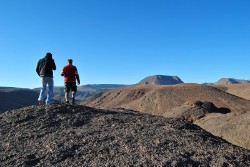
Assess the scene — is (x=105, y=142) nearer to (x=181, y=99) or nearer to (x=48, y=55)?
(x=48, y=55)

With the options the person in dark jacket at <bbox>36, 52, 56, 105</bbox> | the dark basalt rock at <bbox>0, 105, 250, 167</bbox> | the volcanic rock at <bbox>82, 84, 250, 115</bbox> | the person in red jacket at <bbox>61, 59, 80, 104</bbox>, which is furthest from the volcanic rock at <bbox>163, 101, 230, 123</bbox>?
the volcanic rock at <bbox>82, 84, 250, 115</bbox>

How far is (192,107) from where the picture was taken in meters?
33.8

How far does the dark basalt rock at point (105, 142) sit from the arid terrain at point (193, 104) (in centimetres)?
922

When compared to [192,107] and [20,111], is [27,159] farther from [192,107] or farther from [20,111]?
[192,107]

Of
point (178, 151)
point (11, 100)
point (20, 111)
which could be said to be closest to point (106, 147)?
point (178, 151)

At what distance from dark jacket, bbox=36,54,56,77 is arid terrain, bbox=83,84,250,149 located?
10394mm

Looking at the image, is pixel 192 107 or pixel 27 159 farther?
pixel 192 107

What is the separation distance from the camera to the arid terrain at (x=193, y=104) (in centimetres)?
2364

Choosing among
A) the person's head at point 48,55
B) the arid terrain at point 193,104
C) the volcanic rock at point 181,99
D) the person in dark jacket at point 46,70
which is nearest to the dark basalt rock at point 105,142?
the person in dark jacket at point 46,70

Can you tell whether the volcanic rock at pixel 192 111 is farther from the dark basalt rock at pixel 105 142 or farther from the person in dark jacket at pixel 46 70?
the dark basalt rock at pixel 105 142

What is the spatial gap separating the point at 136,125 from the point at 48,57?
17.1 feet

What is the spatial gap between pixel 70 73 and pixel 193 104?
62.9 feet

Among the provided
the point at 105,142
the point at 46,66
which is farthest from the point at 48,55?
the point at 105,142

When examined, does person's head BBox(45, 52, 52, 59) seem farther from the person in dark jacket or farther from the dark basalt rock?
the dark basalt rock
